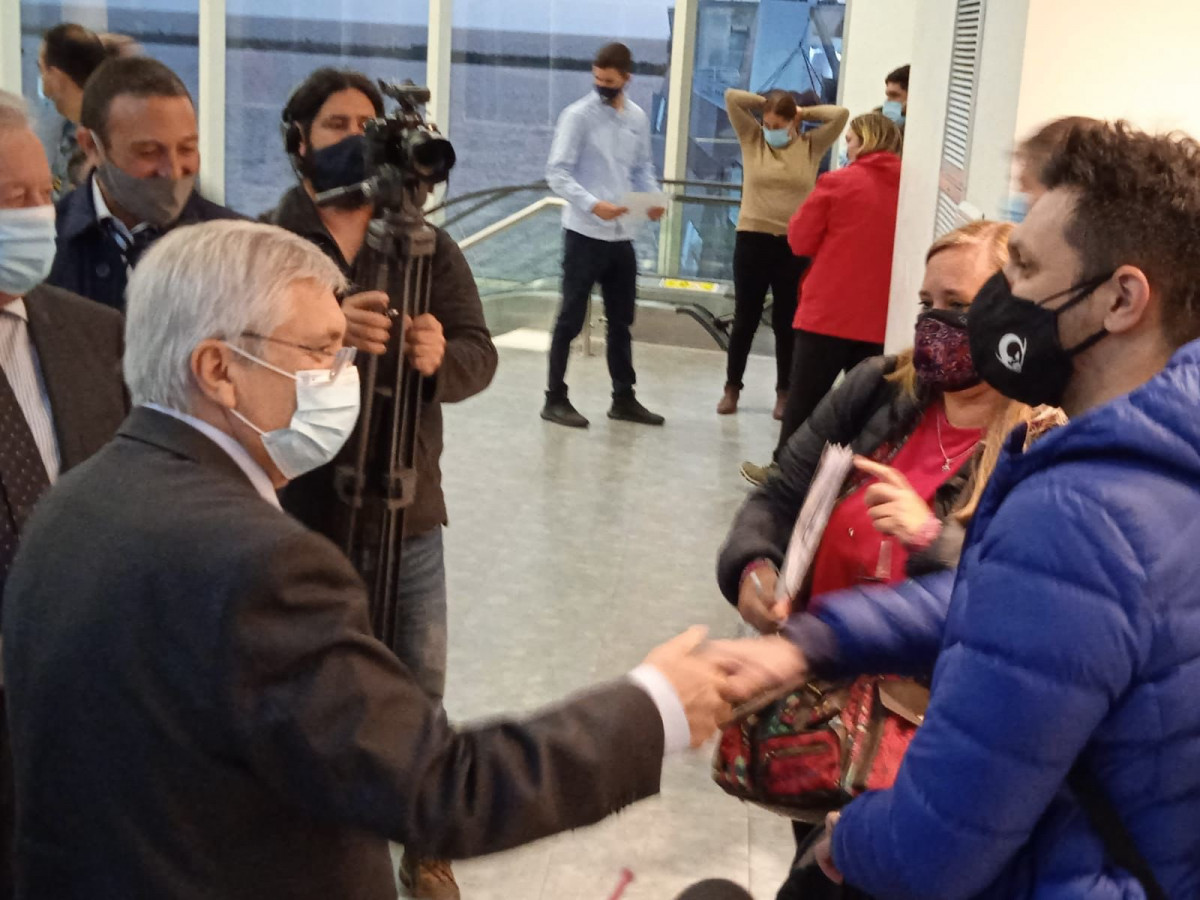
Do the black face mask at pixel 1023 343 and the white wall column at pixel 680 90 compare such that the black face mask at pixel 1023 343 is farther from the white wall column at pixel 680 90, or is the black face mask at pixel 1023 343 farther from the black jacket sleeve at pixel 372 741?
the white wall column at pixel 680 90

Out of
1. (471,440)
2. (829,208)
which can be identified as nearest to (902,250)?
(829,208)

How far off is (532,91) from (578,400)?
625cm

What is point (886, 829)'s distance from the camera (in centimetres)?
125

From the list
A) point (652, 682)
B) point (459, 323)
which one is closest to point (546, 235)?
point (459, 323)

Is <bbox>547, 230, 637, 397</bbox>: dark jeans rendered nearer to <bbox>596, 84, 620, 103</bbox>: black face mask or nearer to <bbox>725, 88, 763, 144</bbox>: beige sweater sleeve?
<bbox>596, 84, 620, 103</bbox>: black face mask

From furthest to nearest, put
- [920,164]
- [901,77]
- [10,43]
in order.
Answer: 1. [10,43]
2. [901,77]
3. [920,164]

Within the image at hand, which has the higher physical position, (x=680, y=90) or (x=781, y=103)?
(x=680, y=90)

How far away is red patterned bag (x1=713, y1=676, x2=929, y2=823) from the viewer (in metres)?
1.87

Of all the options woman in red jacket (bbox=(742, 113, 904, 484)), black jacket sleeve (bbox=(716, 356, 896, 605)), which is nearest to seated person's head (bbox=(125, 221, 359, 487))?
black jacket sleeve (bbox=(716, 356, 896, 605))

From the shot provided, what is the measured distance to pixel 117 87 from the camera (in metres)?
2.50

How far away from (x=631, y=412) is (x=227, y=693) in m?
5.48

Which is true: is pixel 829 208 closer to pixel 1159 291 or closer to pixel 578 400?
pixel 578 400

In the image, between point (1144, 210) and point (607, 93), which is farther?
point (607, 93)

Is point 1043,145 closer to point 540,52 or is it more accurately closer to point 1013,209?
point 1013,209
